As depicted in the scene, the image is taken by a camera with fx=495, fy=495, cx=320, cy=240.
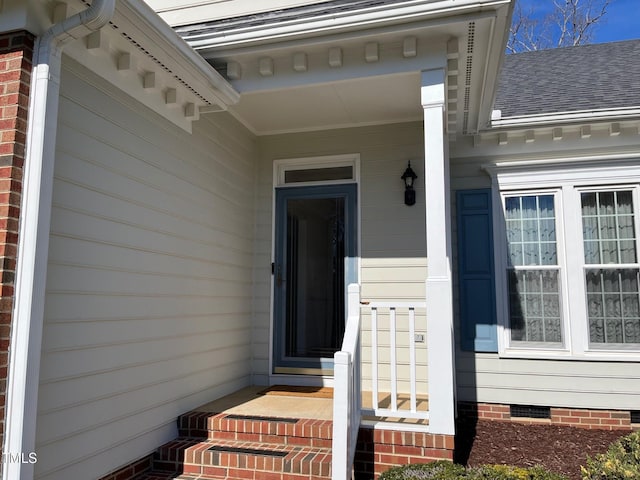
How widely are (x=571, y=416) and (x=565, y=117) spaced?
2.93 meters

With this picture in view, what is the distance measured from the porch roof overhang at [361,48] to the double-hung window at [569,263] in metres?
1.36

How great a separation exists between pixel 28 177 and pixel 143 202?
105cm

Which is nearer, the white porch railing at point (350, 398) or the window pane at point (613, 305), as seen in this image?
the white porch railing at point (350, 398)

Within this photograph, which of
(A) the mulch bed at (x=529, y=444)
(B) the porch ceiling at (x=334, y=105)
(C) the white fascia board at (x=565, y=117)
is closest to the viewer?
(A) the mulch bed at (x=529, y=444)

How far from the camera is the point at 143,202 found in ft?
11.4

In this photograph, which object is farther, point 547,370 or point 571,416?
point 547,370

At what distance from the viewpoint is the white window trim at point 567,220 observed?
4.90 m

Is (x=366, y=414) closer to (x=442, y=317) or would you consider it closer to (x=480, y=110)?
(x=442, y=317)

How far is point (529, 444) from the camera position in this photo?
4.24 m

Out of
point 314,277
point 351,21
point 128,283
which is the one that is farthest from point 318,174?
point 128,283

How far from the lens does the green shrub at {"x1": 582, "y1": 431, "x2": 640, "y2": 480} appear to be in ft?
7.61

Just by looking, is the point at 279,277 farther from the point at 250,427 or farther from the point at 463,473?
the point at 463,473

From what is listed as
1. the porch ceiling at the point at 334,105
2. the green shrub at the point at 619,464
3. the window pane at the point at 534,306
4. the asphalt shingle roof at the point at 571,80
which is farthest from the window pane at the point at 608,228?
the green shrub at the point at 619,464

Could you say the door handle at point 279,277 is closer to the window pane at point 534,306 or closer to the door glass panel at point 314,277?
the door glass panel at point 314,277
